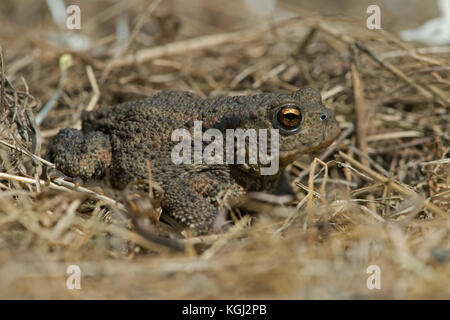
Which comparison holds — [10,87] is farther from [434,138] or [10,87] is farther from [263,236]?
[434,138]

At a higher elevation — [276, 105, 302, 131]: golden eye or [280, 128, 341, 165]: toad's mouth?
[276, 105, 302, 131]: golden eye

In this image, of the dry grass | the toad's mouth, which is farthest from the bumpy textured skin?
the dry grass

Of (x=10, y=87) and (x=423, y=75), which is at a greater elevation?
(x=423, y=75)

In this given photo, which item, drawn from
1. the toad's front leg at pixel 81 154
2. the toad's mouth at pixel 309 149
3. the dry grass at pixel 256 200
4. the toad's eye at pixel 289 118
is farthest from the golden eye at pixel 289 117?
the toad's front leg at pixel 81 154

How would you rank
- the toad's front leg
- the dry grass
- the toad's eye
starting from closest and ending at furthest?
the dry grass, the toad's eye, the toad's front leg

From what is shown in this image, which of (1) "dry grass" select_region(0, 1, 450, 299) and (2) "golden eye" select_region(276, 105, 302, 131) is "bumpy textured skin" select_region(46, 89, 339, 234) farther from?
(1) "dry grass" select_region(0, 1, 450, 299)

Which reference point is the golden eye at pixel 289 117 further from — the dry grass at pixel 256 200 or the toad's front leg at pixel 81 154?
the toad's front leg at pixel 81 154
